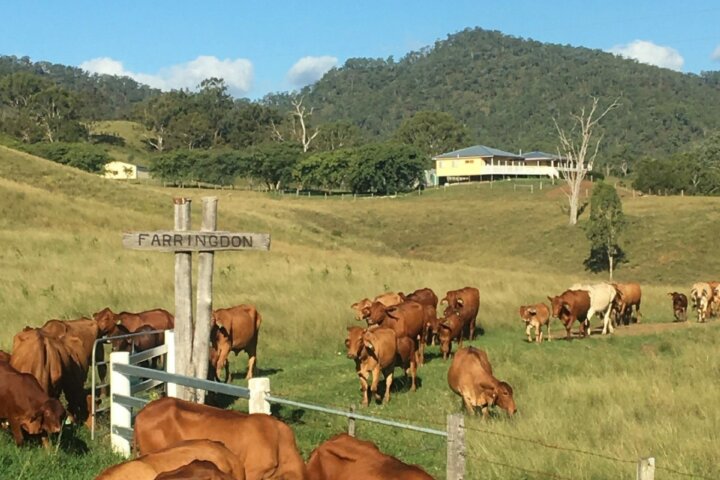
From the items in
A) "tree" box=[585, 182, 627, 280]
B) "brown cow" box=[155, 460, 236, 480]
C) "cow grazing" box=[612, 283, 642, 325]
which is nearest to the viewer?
"brown cow" box=[155, 460, 236, 480]

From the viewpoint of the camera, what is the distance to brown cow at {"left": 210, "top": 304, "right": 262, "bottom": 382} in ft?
51.1

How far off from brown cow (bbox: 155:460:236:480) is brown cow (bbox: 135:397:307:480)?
1.65 metres

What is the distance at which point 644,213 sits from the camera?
62.8m

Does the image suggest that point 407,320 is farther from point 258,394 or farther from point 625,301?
point 625,301

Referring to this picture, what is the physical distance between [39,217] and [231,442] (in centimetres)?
3315

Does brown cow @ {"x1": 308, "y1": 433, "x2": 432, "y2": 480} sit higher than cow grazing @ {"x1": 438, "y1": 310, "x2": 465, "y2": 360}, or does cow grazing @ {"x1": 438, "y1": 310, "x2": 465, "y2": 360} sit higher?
brown cow @ {"x1": 308, "y1": 433, "x2": 432, "y2": 480}

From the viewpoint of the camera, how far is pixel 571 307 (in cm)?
2273

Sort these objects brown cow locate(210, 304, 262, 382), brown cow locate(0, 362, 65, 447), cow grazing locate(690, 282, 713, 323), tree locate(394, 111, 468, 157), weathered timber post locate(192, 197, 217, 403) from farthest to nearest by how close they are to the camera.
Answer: tree locate(394, 111, 468, 157), cow grazing locate(690, 282, 713, 323), brown cow locate(210, 304, 262, 382), weathered timber post locate(192, 197, 217, 403), brown cow locate(0, 362, 65, 447)

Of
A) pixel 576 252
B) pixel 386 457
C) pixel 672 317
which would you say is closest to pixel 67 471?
pixel 386 457

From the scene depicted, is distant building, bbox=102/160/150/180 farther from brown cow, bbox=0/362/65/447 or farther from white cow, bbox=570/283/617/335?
brown cow, bbox=0/362/65/447

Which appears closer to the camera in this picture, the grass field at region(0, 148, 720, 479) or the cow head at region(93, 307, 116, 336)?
the grass field at region(0, 148, 720, 479)

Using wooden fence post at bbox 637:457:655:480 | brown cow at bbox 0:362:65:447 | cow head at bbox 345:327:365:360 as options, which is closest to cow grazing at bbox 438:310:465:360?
cow head at bbox 345:327:365:360

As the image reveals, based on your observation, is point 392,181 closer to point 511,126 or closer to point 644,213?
point 644,213

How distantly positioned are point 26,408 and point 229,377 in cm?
633
